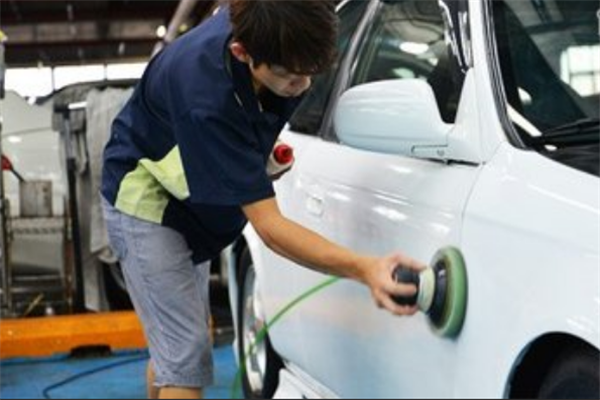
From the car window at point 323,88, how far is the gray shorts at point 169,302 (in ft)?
2.89

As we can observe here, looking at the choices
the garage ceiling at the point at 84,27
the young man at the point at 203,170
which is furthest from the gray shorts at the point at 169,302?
the garage ceiling at the point at 84,27

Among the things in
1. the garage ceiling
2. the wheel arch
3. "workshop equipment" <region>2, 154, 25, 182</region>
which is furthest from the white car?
the garage ceiling

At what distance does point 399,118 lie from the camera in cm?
221

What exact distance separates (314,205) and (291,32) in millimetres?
1229

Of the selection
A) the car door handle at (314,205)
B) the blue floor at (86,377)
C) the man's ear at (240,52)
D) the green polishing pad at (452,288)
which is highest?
the man's ear at (240,52)

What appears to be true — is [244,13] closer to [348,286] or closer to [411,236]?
[411,236]

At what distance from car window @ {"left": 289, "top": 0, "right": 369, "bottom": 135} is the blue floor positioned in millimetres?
1330

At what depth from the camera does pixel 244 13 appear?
1.84 m

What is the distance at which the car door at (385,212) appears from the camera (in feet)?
7.22

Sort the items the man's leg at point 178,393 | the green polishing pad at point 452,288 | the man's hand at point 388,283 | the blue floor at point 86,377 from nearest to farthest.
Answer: the man's hand at point 388,283 → the green polishing pad at point 452,288 → the man's leg at point 178,393 → the blue floor at point 86,377

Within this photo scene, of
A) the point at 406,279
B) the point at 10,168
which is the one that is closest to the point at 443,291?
the point at 406,279

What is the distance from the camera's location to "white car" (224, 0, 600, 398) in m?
1.84

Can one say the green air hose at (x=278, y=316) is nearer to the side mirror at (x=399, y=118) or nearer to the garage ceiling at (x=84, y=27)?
the side mirror at (x=399, y=118)

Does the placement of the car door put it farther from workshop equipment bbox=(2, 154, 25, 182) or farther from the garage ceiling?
the garage ceiling
